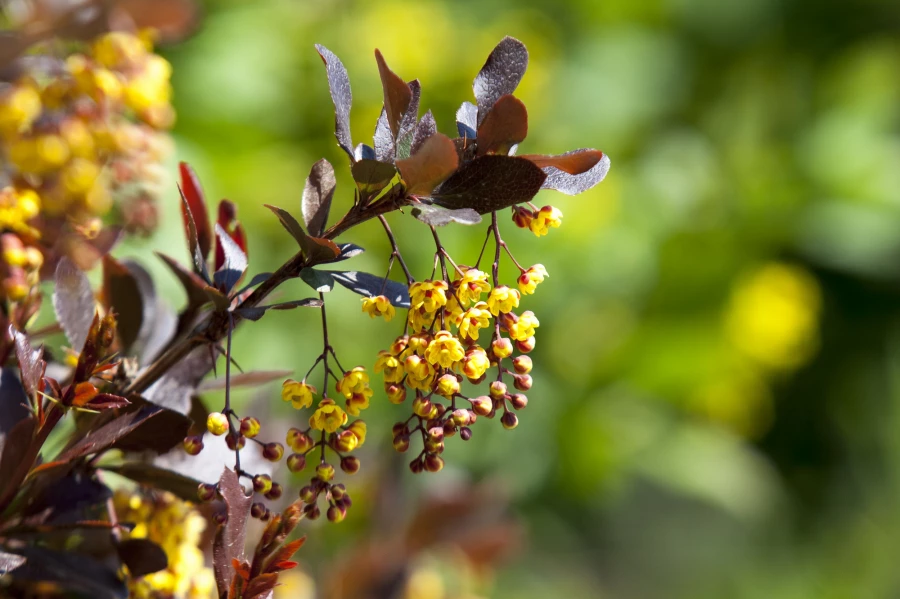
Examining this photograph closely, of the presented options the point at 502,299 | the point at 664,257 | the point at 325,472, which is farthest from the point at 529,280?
the point at 664,257

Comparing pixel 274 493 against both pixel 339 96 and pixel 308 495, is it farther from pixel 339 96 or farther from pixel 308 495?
pixel 339 96

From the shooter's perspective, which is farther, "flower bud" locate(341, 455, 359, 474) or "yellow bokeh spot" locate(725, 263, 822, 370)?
"yellow bokeh spot" locate(725, 263, 822, 370)

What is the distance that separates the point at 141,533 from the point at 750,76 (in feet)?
8.21

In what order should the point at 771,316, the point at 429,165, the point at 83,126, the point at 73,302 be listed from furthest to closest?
the point at 771,316 → the point at 83,126 → the point at 73,302 → the point at 429,165

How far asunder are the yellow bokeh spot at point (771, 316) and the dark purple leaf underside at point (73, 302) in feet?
5.89

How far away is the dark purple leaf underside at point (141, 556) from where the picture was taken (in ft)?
1.40

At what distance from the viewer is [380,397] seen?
1.67 metres

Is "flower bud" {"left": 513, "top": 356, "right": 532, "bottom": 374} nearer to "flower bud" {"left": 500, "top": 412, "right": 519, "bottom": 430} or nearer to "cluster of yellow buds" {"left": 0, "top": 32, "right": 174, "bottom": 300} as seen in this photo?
"flower bud" {"left": 500, "top": 412, "right": 519, "bottom": 430}

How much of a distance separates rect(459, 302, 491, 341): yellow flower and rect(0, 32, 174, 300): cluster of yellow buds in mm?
321

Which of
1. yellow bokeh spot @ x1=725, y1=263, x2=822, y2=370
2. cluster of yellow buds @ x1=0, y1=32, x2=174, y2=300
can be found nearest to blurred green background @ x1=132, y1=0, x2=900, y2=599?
yellow bokeh spot @ x1=725, y1=263, x2=822, y2=370

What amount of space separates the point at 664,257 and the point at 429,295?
1.73 meters

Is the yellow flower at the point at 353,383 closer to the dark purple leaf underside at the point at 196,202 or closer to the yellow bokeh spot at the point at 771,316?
the dark purple leaf underside at the point at 196,202

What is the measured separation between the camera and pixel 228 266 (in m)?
0.41

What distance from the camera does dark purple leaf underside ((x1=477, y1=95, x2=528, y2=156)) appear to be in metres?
0.37
